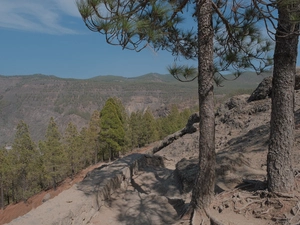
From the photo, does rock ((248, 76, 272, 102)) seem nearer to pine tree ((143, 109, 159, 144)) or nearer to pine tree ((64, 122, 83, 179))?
pine tree ((64, 122, 83, 179))

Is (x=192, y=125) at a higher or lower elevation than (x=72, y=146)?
higher

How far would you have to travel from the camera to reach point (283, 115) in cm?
360

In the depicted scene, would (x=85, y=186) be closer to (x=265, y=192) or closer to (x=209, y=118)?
(x=209, y=118)

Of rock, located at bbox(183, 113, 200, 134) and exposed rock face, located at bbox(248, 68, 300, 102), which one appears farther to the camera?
rock, located at bbox(183, 113, 200, 134)

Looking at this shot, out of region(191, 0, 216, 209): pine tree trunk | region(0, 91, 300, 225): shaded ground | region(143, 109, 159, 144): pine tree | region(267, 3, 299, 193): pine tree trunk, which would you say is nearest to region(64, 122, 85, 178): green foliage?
region(143, 109, 159, 144): pine tree

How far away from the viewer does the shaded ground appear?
11.5 feet

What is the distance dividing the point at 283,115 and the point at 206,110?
1.03m

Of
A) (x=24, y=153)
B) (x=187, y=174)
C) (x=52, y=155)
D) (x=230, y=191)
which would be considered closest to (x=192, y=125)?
(x=187, y=174)

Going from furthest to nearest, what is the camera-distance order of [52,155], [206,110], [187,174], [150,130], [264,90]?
[150,130] → [52,155] → [264,90] → [187,174] → [206,110]

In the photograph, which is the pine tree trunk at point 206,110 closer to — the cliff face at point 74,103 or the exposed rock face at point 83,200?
the exposed rock face at point 83,200

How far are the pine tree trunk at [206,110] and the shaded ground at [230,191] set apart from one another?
0.86 feet

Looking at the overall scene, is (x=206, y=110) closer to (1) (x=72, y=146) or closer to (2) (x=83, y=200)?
(2) (x=83, y=200)

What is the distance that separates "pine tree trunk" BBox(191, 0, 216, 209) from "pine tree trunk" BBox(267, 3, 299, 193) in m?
0.84

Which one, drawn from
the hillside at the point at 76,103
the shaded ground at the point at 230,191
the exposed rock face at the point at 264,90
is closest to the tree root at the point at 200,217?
the shaded ground at the point at 230,191
